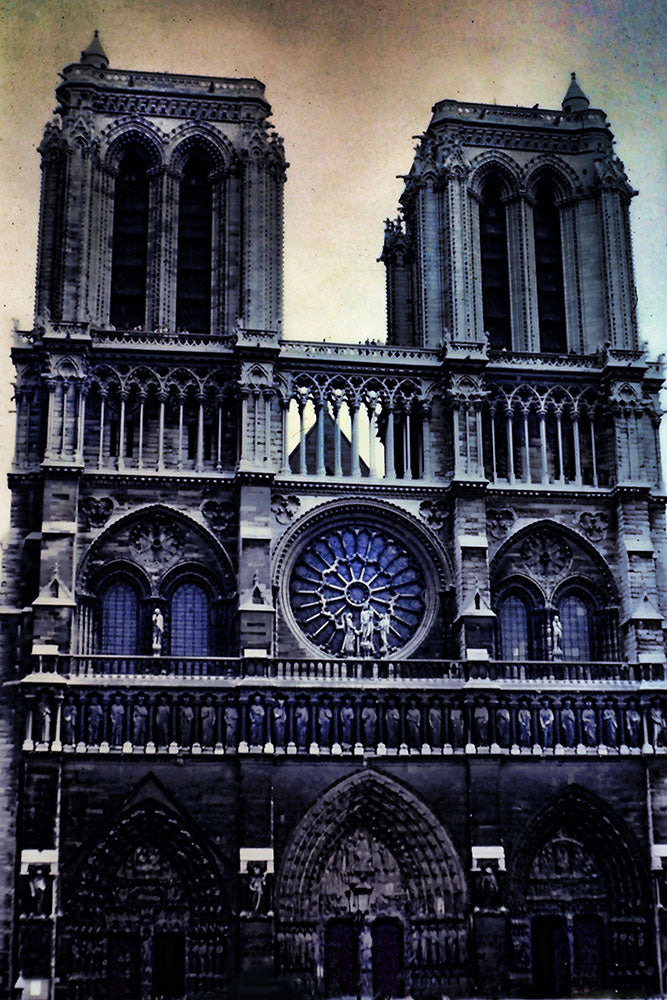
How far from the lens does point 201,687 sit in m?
40.4

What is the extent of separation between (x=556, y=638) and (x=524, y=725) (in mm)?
3199

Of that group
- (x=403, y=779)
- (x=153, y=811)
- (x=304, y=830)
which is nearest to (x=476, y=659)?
(x=403, y=779)

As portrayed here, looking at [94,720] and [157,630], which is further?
[157,630]

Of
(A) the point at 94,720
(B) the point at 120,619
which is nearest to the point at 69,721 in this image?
(A) the point at 94,720

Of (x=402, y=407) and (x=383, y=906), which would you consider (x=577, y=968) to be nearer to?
(x=383, y=906)

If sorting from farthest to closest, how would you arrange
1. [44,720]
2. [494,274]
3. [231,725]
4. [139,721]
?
1. [494,274]
2. [231,725]
3. [139,721]
4. [44,720]

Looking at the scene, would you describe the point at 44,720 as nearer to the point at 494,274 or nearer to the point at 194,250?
the point at 194,250

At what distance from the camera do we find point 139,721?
4003 centimetres

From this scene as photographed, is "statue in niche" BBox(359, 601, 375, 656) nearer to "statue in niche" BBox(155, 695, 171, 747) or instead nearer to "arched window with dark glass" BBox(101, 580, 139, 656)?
"statue in niche" BBox(155, 695, 171, 747)

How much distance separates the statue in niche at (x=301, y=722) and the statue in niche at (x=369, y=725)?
152 centimetres

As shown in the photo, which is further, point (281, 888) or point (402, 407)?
point (402, 407)

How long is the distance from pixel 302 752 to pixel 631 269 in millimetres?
18351

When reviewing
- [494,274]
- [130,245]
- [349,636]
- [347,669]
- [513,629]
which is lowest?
[347,669]

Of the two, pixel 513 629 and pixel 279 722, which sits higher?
pixel 513 629
